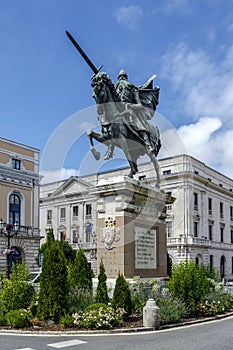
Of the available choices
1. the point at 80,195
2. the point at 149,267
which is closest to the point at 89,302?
the point at 149,267

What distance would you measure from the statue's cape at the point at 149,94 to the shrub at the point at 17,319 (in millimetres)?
9455

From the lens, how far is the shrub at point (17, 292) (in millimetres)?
12812

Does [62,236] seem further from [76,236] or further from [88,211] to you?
[88,211]

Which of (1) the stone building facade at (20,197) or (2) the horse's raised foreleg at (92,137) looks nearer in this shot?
(2) the horse's raised foreleg at (92,137)

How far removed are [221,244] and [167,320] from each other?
5987 cm

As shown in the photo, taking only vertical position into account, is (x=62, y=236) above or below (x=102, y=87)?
below

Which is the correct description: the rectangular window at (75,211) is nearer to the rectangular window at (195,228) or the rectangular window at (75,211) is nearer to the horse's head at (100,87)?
the rectangular window at (195,228)

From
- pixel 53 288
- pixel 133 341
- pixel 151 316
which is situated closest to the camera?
pixel 133 341

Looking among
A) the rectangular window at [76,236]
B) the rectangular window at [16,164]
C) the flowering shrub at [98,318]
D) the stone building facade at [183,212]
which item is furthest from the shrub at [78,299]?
the rectangular window at [76,236]

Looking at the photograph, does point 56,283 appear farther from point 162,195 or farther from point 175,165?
point 175,165

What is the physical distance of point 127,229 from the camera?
15289mm

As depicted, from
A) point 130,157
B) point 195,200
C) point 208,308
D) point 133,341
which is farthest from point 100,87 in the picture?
point 195,200

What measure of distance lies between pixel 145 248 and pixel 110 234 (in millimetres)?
1627

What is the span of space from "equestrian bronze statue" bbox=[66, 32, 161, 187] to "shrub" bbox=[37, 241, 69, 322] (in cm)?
499
